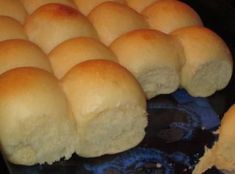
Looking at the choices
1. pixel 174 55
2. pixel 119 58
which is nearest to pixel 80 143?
pixel 119 58

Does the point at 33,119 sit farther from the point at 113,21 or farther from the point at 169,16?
the point at 169,16

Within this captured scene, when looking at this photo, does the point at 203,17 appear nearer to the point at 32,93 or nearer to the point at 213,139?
the point at 213,139

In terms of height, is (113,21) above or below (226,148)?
above

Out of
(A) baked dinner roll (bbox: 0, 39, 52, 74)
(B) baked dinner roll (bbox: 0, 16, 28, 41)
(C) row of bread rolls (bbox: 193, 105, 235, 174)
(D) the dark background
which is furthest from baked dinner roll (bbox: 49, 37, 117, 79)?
(D) the dark background

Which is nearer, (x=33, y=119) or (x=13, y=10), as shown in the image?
(x=33, y=119)

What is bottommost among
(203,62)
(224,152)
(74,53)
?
(224,152)

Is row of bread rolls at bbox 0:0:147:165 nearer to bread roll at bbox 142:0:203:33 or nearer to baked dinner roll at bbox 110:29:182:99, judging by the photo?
baked dinner roll at bbox 110:29:182:99

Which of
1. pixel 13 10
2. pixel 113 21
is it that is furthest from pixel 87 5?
pixel 13 10
